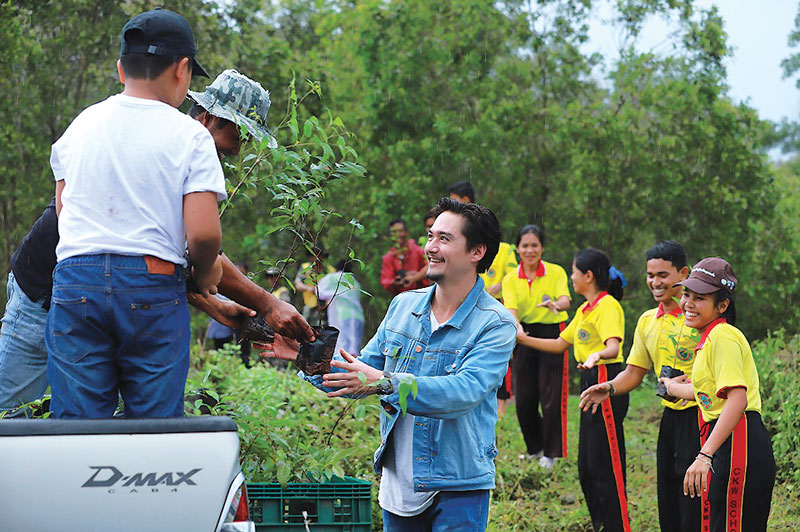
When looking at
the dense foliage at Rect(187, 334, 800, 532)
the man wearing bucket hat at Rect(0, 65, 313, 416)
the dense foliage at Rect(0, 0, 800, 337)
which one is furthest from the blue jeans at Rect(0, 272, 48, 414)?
the dense foliage at Rect(0, 0, 800, 337)

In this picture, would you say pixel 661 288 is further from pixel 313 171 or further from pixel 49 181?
pixel 49 181

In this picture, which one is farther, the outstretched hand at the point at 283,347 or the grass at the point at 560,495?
the grass at the point at 560,495

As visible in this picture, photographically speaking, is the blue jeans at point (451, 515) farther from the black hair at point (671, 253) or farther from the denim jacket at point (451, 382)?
the black hair at point (671, 253)

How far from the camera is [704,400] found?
5453 millimetres

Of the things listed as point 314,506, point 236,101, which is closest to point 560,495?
point 314,506

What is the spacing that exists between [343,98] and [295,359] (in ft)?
50.1

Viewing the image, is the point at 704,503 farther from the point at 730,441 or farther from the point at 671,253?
the point at 671,253

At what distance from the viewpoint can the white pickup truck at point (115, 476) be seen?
2.72m

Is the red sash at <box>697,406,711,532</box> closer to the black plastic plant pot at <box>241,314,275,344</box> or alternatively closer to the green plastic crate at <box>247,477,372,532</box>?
the green plastic crate at <box>247,477,372,532</box>

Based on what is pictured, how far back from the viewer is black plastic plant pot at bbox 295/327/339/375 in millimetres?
3850

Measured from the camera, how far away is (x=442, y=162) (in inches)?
Result: 671

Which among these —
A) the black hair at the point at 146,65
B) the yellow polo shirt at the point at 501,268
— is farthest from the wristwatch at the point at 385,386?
the yellow polo shirt at the point at 501,268

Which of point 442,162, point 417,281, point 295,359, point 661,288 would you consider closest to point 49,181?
point 442,162

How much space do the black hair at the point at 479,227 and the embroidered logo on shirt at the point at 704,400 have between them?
1681 millimetres
